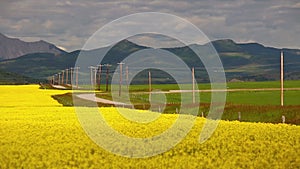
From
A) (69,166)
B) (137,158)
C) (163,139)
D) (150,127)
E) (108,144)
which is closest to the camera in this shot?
(69,166)

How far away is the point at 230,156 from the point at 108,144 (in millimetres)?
4428

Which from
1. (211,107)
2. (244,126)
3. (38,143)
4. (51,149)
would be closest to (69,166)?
(51,149)

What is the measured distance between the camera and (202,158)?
61.9ft

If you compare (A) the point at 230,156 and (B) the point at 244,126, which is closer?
(A) the point at 230,156

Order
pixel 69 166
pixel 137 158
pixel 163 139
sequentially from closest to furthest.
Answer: pixel 69 166, pixel 137 158, pixel 163 139

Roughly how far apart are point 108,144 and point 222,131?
647cm

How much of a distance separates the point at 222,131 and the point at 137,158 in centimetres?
731

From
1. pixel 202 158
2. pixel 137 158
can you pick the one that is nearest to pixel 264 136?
pixel 202 158

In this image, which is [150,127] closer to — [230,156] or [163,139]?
[163,139]

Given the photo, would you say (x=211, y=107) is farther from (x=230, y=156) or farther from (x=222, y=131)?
(x=230, y=156)

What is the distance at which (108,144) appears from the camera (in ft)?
66.8

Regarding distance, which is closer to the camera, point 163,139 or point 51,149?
point 51,149

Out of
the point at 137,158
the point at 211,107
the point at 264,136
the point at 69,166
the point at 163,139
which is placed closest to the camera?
the point at 69,166

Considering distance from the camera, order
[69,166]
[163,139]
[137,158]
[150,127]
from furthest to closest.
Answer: [150,127]
[163,139]
[137,158]
[69,166]
